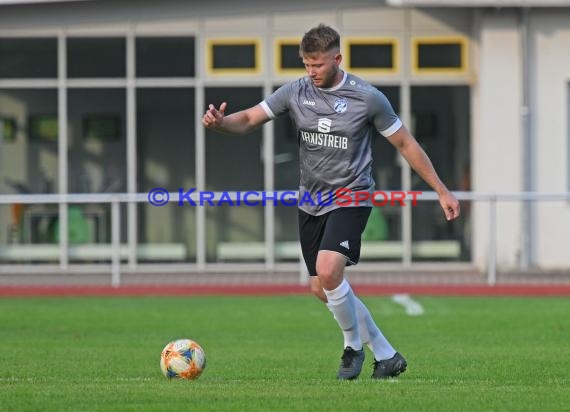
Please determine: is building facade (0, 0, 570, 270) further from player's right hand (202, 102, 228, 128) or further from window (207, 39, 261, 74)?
player's right hand (202, 102, 228, 128)

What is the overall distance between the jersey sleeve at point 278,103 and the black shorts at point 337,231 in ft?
2.10

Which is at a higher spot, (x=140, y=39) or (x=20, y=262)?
(x=140, y=39)

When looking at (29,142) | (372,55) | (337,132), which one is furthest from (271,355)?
(29,142)

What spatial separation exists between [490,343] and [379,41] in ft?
35.6

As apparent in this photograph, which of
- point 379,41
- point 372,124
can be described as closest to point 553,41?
point 379,41

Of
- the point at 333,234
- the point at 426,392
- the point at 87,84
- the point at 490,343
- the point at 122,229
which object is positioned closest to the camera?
the point at 426,392

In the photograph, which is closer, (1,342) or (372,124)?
(372,124)

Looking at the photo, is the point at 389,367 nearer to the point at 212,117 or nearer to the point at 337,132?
the point at 337,132

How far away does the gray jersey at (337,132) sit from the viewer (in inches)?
336

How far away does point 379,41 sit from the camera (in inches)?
875

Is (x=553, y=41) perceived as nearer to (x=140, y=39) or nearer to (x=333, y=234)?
(x=140, y=39)

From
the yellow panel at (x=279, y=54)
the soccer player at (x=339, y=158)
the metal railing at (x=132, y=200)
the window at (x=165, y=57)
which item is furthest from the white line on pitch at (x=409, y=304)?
the soccer player at (x=339, y=158)

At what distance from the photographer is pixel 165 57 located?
73.0 ft

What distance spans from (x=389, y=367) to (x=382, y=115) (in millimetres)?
1589
